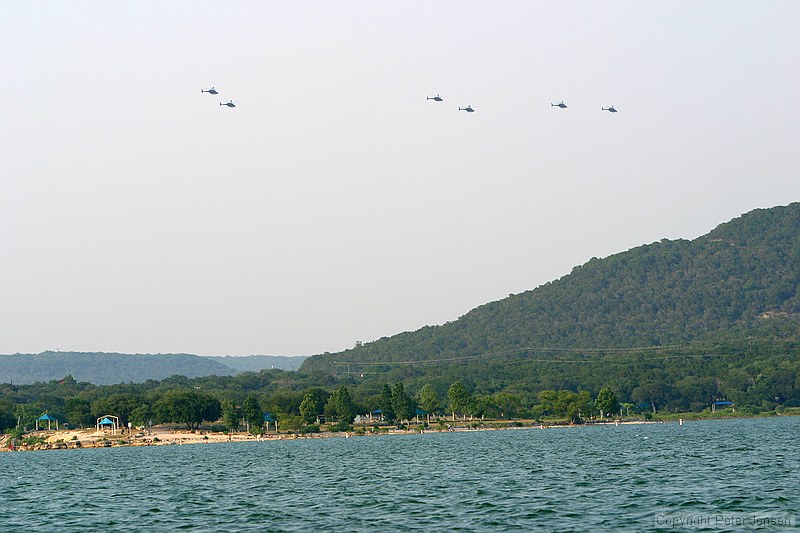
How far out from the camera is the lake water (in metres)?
61.2

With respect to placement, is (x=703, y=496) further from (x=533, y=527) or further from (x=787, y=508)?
(x=533, y=527)

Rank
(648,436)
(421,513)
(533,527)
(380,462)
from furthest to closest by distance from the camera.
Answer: (648,436) < (380,462) < (421,513) < (533,527)

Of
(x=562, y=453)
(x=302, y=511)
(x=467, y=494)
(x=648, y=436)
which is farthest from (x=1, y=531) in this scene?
(x=648, y=436)

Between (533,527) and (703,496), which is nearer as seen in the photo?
(533,527)

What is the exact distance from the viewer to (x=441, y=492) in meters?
78.9

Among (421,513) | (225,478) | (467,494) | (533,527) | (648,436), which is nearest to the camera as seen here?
(533,527)

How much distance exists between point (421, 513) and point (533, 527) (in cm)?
980

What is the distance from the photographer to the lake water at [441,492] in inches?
2410

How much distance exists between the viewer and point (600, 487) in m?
77.9

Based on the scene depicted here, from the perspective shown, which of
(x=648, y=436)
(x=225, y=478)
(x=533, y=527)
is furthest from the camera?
(x=648, y=436)

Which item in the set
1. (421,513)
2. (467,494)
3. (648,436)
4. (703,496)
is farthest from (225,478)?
(648,436)

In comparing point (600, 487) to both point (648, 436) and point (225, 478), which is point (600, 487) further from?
point (648, 436)

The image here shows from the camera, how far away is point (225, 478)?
10306cm

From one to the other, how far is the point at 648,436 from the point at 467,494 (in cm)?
9824
